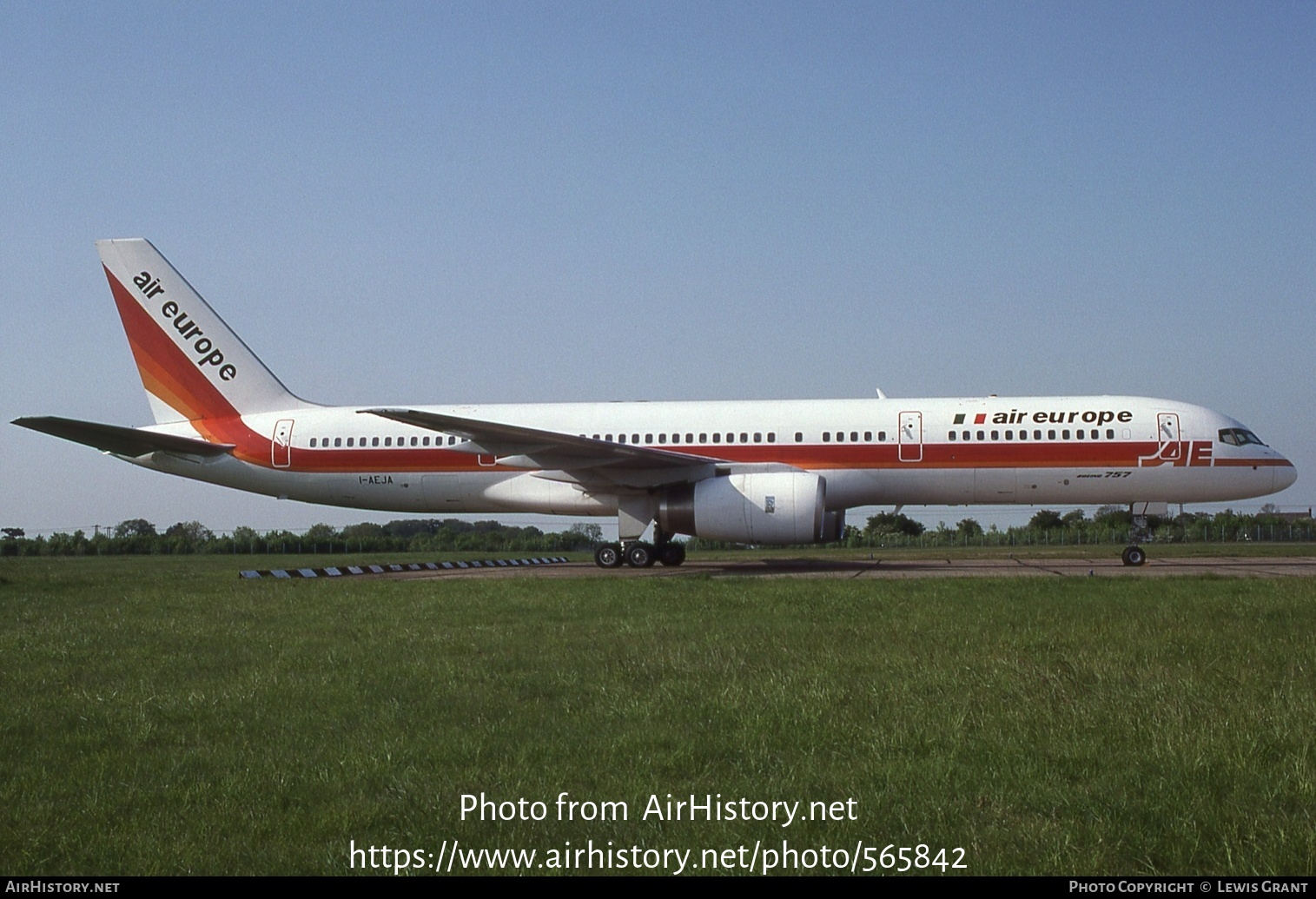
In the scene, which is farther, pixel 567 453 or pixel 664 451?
pixel 664 451

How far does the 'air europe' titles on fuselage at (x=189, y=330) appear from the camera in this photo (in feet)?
84.2

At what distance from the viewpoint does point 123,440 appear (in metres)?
23.6

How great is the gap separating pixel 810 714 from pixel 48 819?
372 centimetres

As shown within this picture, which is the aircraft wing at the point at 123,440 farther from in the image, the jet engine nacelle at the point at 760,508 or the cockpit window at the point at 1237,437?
the cockpit window at the point at 1237,437

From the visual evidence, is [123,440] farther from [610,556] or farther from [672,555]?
[672,555]

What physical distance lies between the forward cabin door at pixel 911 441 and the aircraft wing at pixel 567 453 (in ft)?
12.2

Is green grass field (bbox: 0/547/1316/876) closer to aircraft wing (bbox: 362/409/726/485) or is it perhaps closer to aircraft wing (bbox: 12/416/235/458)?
aircraft wing (bbox: 362/409/726/485)

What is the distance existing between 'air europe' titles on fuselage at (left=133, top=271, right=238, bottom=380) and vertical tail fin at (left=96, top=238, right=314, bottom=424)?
0.07ft

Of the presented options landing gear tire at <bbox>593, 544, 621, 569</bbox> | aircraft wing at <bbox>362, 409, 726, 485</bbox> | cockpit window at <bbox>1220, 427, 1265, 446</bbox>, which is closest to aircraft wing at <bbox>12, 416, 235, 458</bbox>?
aircraft wing at <bbox>362, 409, 726, 485</bbox>

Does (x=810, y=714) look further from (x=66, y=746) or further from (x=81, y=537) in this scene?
(x=81, y=537)

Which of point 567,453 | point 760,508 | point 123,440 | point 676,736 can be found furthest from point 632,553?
point 676,736

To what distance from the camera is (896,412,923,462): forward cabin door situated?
22.2 m

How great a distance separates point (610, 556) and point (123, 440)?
1102cm
